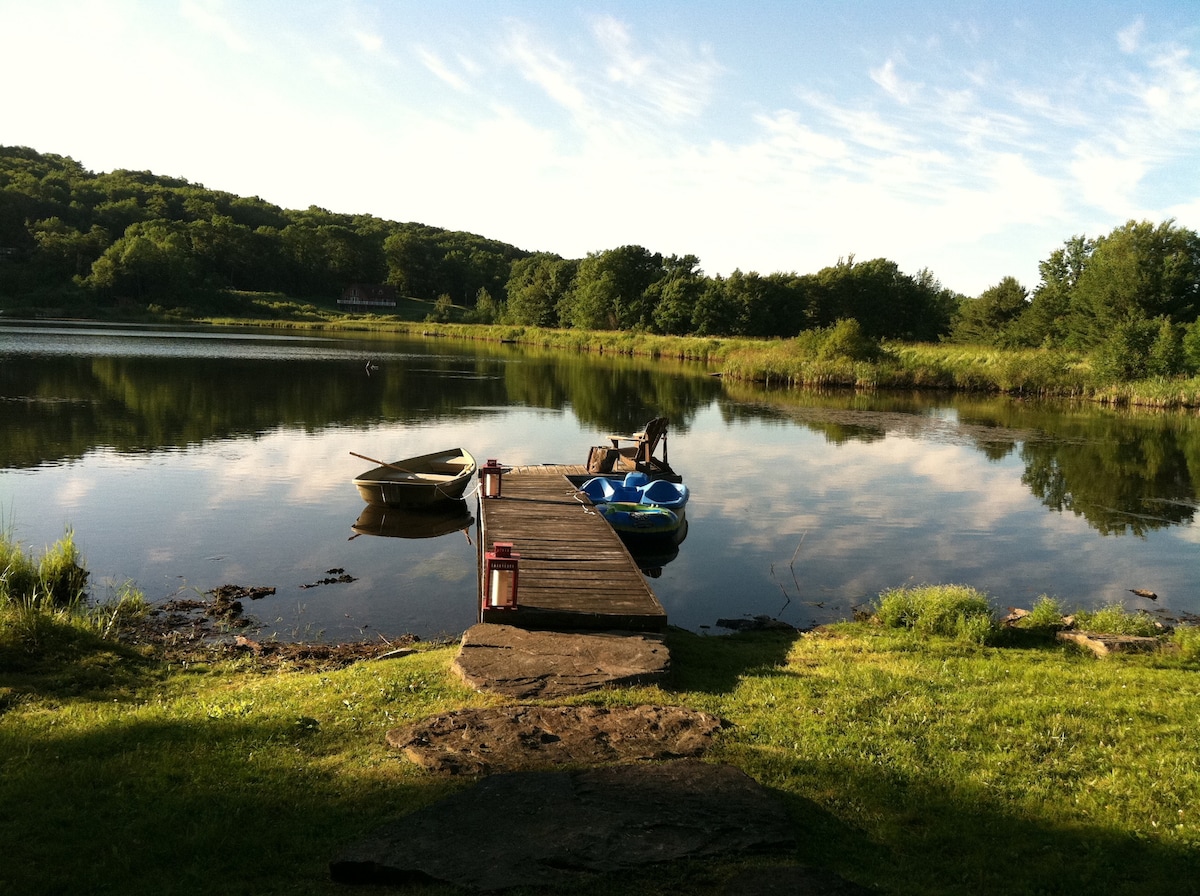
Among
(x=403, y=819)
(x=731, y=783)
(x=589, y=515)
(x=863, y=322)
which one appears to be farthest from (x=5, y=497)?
(x=863, y=322)

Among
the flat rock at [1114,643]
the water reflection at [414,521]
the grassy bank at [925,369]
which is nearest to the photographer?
the flat rock at [1114,643]

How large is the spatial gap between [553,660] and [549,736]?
2.41 metres

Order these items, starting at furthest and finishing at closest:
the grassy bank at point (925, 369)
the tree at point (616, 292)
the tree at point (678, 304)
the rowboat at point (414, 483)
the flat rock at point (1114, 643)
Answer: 1. the tree at point (616, 292)
2. the tree at point (678, 304)
3. the grassy bank at point (925, 369)
4. the rowboat at point (414, 483)
5. the flat rock at point (1114, 643)

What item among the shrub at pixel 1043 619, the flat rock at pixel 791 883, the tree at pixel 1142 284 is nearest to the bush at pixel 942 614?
the shrub at pixel 1043 619

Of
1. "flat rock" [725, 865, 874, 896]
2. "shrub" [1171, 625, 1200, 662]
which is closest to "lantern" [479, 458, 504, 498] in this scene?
"shrub" [1171, 625, 1200, 662]

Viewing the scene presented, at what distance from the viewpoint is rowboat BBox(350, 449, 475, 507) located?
1984cm

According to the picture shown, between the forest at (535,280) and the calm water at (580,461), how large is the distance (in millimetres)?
18524

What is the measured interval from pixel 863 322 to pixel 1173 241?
42.2 metres

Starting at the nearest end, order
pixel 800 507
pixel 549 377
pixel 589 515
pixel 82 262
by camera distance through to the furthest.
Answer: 1. pixel 589 515
2. pixel 800 507
3. pixel 549 377
4. pixel 82 262

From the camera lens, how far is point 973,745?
689 cm

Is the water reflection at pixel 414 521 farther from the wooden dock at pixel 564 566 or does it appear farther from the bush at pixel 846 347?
the bush at pixel 846 347

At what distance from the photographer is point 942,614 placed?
11.5m

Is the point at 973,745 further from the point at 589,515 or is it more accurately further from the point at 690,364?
the point at 690,364

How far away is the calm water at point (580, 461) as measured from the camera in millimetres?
14758
